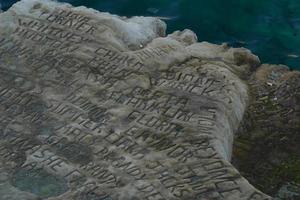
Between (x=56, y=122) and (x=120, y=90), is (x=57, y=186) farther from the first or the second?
(x=120, y=90)

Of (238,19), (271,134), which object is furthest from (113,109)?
(238,19)

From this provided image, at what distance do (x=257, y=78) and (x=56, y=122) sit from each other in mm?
1552

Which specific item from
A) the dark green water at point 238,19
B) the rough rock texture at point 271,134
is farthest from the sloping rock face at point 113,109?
the dark green water at point 238,19

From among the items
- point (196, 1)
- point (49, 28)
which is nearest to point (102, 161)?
point (49, 28)

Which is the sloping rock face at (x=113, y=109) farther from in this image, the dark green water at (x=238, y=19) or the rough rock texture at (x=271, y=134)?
the dark green water at (x=238, y=19)

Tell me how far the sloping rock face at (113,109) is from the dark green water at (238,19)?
159cm

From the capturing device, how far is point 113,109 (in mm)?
4863

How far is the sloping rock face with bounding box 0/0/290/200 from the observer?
4324 mm

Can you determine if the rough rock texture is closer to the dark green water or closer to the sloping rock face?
the sloping rock face

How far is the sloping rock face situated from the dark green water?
1588mm

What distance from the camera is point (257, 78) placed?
5.48 m

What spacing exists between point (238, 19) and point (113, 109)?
Result: 10.4ft

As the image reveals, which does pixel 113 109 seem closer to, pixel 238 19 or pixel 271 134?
pixel 271 134

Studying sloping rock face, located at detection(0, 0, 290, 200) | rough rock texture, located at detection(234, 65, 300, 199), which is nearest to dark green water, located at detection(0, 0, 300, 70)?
sloping rock face, located at detection(0, 0, 290, 200)
